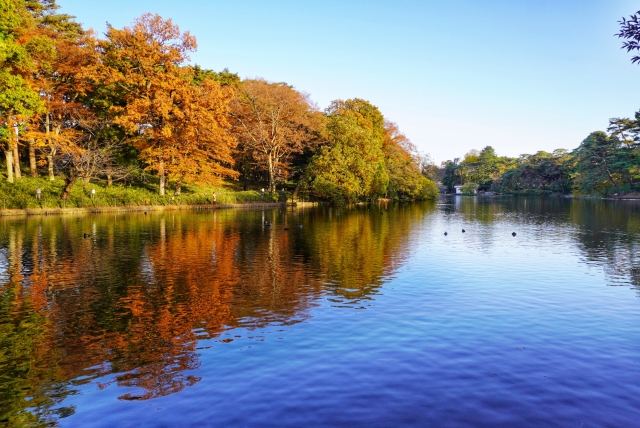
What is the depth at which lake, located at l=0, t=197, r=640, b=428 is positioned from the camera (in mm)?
8594

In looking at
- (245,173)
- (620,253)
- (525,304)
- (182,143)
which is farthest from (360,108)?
(525,304)

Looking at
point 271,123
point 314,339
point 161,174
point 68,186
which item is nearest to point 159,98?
point 161,174

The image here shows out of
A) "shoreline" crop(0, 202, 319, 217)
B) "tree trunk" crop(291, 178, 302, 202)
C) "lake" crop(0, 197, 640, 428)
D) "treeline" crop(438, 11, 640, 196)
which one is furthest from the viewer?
"treeline" crop(438, 11, 640, 196)

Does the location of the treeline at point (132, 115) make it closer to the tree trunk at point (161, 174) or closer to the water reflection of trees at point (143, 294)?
the tree trunk at point (161, 174)

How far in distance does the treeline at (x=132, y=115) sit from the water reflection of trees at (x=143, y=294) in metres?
20.2

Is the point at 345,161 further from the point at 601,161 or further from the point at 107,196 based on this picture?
the point at 601,161

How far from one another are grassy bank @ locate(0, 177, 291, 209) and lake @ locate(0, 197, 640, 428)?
23324 millimetres

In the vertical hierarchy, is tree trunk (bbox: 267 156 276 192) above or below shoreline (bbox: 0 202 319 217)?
above

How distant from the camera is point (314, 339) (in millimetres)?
12242

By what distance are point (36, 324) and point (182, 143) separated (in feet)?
162

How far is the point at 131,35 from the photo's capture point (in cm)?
5428

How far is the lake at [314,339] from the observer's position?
8594mm

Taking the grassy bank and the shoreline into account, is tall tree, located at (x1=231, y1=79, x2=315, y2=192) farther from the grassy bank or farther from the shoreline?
the grassy bank

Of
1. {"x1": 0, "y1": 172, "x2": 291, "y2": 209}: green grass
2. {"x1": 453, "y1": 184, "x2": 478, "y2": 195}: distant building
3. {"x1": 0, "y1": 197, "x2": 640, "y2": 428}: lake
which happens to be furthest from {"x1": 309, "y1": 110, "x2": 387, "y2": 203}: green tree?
{"x1": 453, "y1": 184, "x2": 478, "y2": 195}: distant building
